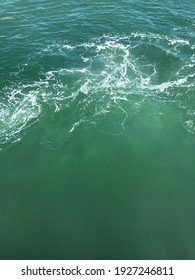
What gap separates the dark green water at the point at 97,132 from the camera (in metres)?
48.7

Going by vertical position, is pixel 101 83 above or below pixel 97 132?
above

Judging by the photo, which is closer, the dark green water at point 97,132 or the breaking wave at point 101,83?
the dark green water at point 97,132

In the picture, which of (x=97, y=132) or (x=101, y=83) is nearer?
(x=97, y=132)

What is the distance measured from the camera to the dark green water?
48.7m

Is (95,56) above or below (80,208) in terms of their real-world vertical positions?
above

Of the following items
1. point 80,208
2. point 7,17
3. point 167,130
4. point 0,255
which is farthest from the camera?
point 7,17

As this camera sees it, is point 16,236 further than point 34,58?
No

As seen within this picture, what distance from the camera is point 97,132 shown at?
62375 millimetres

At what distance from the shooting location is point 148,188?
54.1 m

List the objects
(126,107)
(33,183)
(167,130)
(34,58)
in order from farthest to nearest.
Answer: (34,58), (126,107), (167,130), (33,183)

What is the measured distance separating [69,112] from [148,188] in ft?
76.5

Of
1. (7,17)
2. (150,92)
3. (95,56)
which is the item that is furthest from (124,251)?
(7,17)

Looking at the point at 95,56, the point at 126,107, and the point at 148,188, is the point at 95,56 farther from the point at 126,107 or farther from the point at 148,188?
the point at 148,188

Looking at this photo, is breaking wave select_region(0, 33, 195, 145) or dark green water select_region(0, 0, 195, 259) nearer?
dark green water select_region(0, 0, 195, 259)
